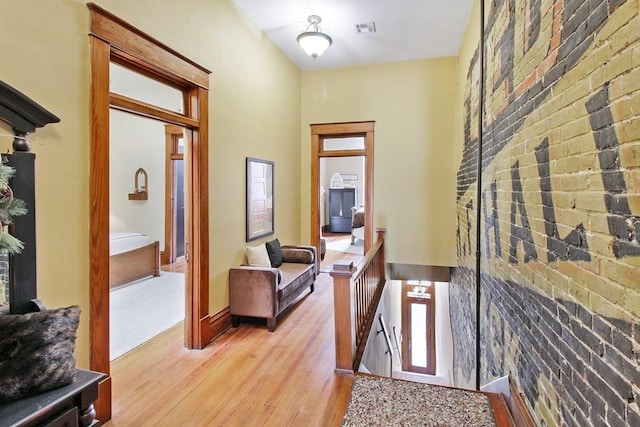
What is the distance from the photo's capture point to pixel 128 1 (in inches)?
95.9

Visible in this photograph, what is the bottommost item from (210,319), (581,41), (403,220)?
(210,319)

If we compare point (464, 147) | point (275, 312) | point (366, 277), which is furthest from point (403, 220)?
point (275, 312)

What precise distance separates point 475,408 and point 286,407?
1251mm

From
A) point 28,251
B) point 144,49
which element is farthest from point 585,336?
point 144,49

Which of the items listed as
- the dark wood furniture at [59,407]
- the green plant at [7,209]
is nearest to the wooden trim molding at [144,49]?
the green plant at [7,209]

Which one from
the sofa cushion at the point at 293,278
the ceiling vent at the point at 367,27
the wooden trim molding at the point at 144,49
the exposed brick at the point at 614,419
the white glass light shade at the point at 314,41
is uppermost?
the ceiling vent at the point at 367,27

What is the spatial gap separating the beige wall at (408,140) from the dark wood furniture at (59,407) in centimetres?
481

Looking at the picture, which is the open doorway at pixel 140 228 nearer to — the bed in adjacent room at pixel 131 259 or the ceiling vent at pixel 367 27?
the bed in adjacent room at pixel 131 259

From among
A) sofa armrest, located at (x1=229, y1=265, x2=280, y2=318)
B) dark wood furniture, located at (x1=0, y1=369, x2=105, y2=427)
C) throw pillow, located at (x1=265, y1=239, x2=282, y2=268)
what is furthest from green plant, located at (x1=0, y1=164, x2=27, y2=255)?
throw pillow, located at (x1=265, y1=239, x2=282, y2=268)

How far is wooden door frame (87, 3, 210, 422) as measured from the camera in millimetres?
2186

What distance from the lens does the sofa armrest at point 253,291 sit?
361cm

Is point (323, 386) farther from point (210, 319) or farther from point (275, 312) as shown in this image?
point (210, 319)

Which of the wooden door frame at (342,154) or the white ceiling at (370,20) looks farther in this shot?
the wooden door frame at (342,154)

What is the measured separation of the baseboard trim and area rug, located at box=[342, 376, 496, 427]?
60.6 inches
